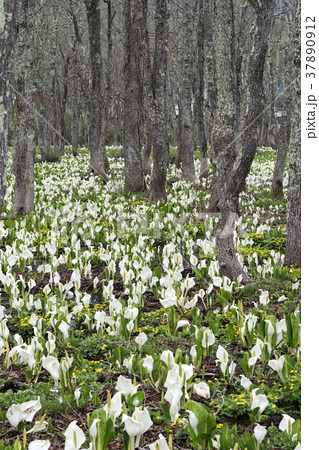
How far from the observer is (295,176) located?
550 cm

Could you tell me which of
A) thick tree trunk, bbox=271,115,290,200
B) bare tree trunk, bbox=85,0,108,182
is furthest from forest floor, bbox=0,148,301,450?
bare tree trunk, bbox=85,0,108,182

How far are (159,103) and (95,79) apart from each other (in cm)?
458

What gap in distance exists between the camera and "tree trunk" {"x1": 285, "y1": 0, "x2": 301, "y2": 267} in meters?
5.27

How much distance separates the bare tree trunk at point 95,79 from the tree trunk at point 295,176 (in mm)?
8883

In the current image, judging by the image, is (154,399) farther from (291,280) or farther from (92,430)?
(291,280)

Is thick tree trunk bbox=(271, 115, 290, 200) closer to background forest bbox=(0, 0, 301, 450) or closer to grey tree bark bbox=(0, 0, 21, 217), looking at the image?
background forest bbox=(0, 0, 301, 450)

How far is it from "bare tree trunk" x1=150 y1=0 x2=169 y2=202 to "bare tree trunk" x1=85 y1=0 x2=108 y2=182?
156 inches

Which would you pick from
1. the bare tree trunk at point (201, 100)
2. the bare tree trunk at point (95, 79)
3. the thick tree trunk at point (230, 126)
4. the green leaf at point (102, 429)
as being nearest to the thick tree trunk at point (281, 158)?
the bare tree trunk at point (201, 100)

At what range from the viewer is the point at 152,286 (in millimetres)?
5109

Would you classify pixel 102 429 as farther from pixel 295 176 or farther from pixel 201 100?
pixel 201 100

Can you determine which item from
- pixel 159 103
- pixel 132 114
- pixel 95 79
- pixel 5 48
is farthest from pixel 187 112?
pixel 5 48
